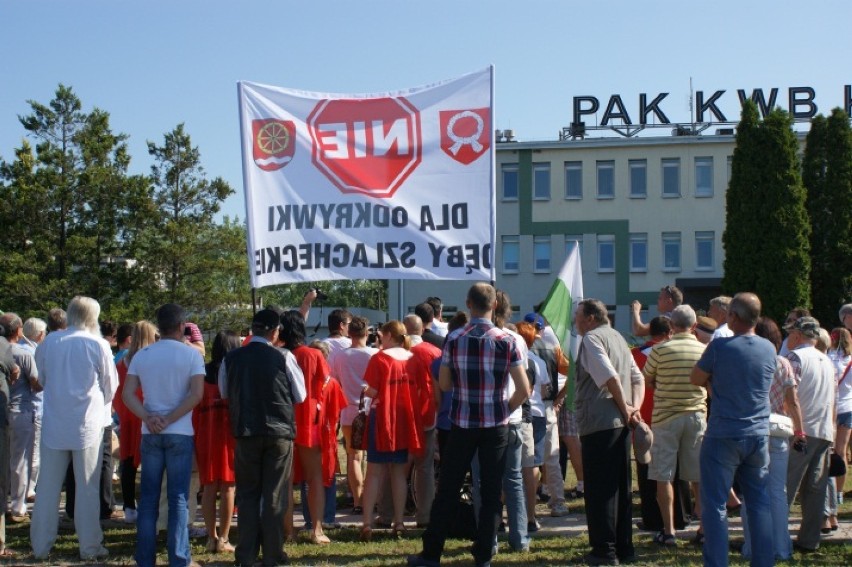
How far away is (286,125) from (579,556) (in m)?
5.10

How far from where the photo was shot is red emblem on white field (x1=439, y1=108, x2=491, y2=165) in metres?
10.3

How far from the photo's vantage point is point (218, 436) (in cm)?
893

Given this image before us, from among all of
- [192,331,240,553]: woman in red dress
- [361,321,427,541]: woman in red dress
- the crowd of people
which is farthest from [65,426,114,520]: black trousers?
[361,321,427,541]: woman in red dress

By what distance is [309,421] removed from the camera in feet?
29.6

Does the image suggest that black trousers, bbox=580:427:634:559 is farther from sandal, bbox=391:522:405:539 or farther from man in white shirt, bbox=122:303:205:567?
man in white shirt, bbox=122:303:205:567

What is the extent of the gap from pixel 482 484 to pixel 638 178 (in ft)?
149

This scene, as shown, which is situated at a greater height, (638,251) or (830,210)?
(830,210)

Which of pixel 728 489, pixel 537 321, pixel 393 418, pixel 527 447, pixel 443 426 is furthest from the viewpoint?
pixel 537 321

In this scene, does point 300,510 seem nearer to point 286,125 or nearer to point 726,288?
point 286,125

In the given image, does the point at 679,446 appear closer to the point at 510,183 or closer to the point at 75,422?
the point at 75,422

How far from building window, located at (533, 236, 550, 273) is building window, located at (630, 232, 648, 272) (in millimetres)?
4145

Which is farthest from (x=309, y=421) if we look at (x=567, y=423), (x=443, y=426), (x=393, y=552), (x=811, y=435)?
(x=811, y=435)

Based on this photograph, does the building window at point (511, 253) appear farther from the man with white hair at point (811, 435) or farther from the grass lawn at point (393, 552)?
the man with white hair at point (811, 435)

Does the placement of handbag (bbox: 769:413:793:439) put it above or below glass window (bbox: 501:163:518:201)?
below
